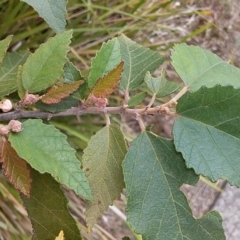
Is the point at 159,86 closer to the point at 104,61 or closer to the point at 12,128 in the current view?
the point at 104,61

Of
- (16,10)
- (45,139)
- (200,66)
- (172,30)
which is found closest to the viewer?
(45,139)

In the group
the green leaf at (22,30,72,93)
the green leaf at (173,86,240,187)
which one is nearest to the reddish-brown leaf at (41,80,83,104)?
the green leaf at (22,30,72,93)

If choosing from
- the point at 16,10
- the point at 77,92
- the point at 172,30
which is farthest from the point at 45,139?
the point at 172,30

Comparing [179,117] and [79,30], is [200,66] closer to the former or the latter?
[179,117]

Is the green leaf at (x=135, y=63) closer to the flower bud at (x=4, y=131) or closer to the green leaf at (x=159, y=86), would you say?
the green leaf at (x=159, y=86)

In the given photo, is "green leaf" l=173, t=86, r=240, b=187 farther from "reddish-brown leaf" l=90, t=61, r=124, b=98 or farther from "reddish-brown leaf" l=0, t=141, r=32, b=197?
"reddish-brown leaf" l=0, t=141, r=32, b=197

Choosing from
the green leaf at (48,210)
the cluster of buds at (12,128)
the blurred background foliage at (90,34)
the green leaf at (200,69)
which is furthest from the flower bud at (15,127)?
the blurred background foliage at (90,34)

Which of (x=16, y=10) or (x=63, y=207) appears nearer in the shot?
(x=63, y=207)
